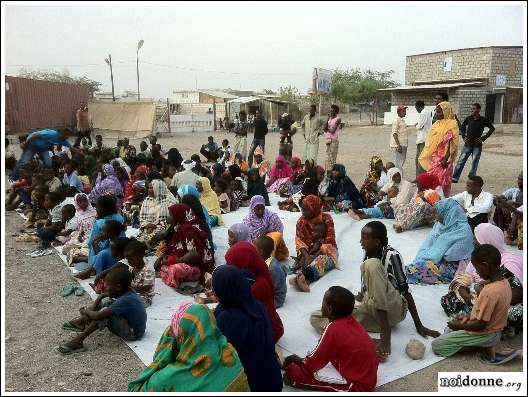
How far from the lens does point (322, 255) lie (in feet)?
17.3

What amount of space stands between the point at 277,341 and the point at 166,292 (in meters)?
1.54

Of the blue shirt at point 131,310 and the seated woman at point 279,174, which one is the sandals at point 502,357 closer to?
the blue shirt at point 131,310

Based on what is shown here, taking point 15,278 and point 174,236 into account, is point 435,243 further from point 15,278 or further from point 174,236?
point 15,278

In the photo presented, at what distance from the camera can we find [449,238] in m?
4.94

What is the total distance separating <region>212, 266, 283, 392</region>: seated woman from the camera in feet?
9.24

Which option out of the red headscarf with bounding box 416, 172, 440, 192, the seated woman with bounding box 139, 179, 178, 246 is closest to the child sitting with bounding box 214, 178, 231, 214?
the seated woman with bounding box 139, 179, 178, 246

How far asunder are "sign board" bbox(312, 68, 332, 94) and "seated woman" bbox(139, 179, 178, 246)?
11.2 m

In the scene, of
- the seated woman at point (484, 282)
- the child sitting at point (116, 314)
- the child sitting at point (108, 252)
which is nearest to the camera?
the seated woman at point (484, 282)

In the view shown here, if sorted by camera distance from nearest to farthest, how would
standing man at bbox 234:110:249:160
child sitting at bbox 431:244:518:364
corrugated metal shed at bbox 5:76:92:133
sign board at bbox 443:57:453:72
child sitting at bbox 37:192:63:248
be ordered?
child sitting at bbox 431:244:518:364 → child sitting at bbox 37:192:63:248 → standing man at bbox 234:110:249:160 → corrugated metal shed at bbox 5:76:92:133 → sign board at bbox 443:57:453:72

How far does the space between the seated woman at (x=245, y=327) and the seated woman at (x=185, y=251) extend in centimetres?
199

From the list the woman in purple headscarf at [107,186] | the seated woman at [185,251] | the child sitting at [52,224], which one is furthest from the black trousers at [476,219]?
the child sitting at [52,224]

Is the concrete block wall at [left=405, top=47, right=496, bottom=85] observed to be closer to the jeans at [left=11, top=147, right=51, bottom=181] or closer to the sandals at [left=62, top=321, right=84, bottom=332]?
the jeans at [left=11, top=147, right=51, bottom=181]

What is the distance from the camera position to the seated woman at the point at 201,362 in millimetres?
2697

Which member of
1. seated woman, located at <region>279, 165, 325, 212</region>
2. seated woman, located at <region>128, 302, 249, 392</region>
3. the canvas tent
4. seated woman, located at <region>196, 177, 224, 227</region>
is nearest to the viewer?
seated woman, located at <region>128, 302, 249, 392</region>
